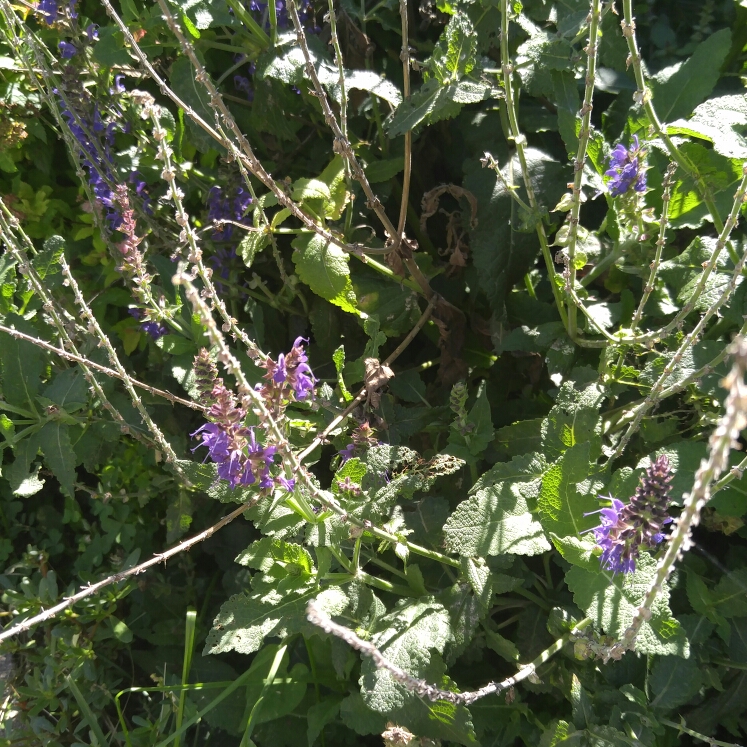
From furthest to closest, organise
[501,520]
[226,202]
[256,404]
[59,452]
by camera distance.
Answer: [226,202] < [59,452] < [501,520] < [256,404]

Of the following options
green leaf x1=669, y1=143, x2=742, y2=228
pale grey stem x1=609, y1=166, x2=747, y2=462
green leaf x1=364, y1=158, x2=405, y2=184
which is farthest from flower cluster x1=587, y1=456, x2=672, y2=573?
green leaf x1=364, y1=158, x2=405, y2=184

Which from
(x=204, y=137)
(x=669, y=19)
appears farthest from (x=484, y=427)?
(x=669, y=19)

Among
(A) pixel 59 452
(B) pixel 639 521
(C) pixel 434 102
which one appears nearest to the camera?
(B) pixel 639 521

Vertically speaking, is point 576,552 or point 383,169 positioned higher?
point 383,169

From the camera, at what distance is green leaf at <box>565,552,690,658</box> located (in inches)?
52.3

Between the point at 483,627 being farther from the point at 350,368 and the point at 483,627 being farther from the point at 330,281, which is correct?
the point at 330,281

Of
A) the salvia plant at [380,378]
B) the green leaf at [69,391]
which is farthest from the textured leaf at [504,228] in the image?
the green leaf at [69,391]

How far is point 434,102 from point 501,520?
1061 mm

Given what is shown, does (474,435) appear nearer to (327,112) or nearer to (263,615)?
(263,615)

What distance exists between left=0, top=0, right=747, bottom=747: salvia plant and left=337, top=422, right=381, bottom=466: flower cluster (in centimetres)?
2

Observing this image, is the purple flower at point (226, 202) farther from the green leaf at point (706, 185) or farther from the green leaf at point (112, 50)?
the green leaf at point (706, 185)

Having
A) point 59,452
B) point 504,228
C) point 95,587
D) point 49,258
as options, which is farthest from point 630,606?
point 49,258

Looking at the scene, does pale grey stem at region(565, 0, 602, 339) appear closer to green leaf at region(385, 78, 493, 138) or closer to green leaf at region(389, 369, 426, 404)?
green leaf at region(385, 78, 493, 138)

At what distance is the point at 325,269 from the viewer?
186 centimetres
